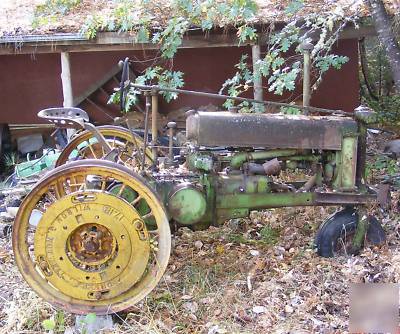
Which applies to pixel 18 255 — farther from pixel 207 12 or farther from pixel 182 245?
pixel 207 12

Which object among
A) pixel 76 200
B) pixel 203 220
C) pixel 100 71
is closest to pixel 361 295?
pixel 203 220

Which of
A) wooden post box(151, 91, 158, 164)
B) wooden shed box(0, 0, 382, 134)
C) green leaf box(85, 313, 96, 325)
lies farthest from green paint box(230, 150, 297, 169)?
wooden shed box(0, 0, 382, 134)

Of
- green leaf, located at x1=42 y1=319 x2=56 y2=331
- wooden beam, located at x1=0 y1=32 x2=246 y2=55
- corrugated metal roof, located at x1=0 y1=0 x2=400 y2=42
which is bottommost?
green leaf, located at x1=42 y1=319 x2=56 y2=331

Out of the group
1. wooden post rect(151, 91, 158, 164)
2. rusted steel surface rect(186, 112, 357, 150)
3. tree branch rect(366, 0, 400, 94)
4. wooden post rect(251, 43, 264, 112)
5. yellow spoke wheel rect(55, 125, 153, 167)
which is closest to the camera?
wooden post rect(151, 91, 158, 164)

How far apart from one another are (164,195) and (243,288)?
883 mm

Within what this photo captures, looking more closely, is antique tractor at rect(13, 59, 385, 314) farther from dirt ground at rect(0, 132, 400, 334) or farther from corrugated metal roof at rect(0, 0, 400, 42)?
corrugated metal roof at rect(0, 0, 400, 42)

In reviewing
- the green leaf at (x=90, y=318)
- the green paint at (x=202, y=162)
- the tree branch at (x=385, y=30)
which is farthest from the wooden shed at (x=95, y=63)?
the green leaf at (x=90, y=318)

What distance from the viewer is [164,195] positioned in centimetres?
390

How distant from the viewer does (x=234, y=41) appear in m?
6.92

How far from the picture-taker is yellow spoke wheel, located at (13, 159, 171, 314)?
3.38m

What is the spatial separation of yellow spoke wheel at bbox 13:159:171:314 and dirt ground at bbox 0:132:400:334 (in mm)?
241

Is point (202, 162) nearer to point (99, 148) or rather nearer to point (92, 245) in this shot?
point (92, 245)

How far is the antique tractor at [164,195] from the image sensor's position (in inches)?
134

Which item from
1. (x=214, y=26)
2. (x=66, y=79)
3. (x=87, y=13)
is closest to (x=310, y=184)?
(x=214, y=26)
